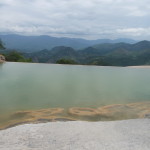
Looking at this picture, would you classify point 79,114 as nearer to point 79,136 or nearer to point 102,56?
point 79,136

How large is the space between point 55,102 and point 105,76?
4.26 m

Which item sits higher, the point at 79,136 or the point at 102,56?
the point at 79,136

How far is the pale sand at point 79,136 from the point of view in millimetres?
2668

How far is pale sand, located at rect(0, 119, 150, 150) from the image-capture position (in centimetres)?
267

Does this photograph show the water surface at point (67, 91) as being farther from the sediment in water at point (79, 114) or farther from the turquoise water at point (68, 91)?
the sediment in water at point (79, 114)

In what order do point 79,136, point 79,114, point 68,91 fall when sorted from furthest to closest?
1. point 68,91
2. point 79,114
3. point 79,136

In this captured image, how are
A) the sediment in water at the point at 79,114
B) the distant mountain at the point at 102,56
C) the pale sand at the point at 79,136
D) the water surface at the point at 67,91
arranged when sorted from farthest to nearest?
the distant mountain at the point at 102,56
the water surface at the point at 67,91
the sediment in water at the point at 79,114
the pale sand at the point at 79,136

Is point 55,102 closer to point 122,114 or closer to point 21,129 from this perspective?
point 122,114

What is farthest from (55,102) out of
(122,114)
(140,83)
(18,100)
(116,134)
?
(140,83)

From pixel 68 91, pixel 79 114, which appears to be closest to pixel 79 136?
pixel 79 114

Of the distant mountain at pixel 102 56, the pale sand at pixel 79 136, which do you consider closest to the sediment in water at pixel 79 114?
the pale sand at pixel 79 136

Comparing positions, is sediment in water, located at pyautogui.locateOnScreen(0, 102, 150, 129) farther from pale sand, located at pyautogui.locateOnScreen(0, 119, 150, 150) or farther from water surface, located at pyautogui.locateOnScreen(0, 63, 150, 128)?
pale sand, located at pyautogui.locateOnScreen(0, 119, 150, 150)

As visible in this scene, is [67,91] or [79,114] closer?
[79,114]

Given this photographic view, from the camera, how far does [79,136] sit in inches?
117
